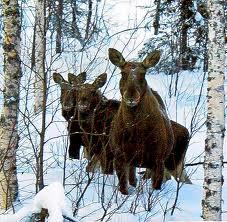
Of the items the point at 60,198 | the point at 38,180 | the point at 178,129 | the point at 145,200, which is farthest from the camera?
the point at 178,129

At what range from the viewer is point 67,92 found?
8094mm

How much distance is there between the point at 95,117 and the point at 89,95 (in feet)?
1.14

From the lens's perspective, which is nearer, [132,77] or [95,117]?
[132,77]

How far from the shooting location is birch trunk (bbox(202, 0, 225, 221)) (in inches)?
268

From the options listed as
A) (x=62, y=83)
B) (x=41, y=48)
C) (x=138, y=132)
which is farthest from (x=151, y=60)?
(x=41, y=48)

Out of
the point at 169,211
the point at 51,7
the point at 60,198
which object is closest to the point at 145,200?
the point at 169,211

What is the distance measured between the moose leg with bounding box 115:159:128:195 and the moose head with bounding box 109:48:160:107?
0.90m

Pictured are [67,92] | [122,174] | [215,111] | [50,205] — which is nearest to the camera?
[50,205]

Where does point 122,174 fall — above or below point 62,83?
below

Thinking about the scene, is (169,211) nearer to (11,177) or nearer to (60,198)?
(11,177)

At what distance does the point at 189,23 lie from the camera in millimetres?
19875

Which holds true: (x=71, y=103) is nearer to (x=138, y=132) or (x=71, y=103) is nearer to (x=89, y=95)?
(x=89, y=95)

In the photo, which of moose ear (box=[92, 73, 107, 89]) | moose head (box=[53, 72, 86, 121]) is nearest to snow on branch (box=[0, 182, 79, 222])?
moose head (box=[53, 72, 86, 121])

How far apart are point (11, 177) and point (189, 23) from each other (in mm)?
13245
